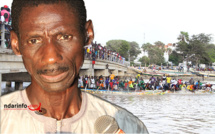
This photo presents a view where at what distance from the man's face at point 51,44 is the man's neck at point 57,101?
76mm

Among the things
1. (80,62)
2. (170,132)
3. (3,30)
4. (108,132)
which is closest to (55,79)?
(80,62)

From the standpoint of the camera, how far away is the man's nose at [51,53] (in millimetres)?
1597

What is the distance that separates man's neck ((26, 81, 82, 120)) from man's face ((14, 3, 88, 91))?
3.0 inches

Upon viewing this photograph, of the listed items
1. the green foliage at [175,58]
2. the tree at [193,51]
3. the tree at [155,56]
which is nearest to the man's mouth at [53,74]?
the tree at [193,51]

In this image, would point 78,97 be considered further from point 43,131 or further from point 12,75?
point 12,75

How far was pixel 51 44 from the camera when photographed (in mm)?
1678

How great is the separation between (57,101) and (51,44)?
34 centimetres

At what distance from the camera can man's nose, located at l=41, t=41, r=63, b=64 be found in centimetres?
160

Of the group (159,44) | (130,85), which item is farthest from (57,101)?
(159,44)

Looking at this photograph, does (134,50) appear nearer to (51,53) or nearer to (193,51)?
(193,51)

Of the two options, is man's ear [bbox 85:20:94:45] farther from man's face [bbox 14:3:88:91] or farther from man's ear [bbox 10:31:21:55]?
Answer: man's ear [bbox 10:31:21:55]

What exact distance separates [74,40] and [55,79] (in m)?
0.29

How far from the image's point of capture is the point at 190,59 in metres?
92.7

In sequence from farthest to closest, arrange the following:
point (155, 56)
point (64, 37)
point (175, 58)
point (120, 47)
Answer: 1. point (155, 56)
2. point (175, 58)
3. point (120, 47)
4. point (64, 37)
